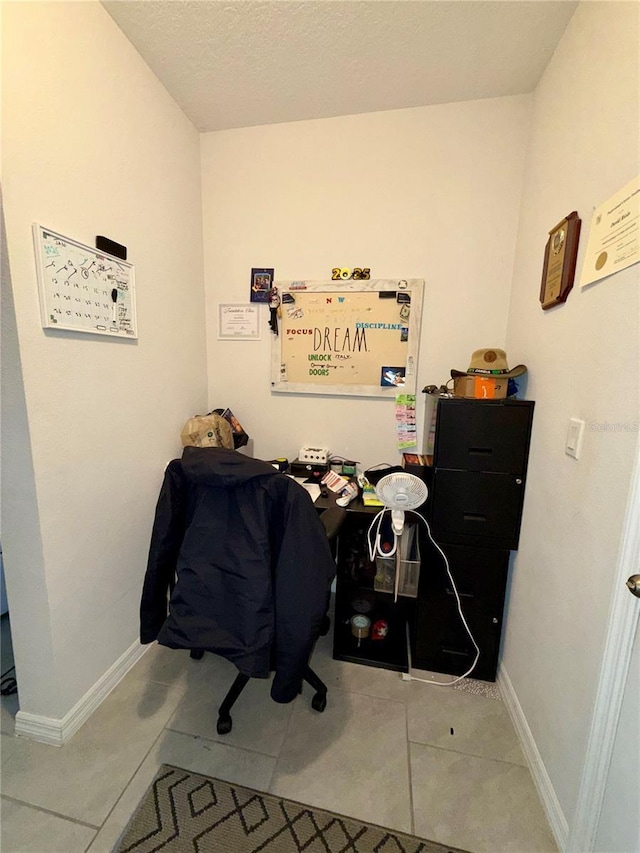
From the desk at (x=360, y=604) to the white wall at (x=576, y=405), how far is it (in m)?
0.50

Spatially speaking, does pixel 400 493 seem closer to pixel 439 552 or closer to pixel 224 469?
pixel 439 552

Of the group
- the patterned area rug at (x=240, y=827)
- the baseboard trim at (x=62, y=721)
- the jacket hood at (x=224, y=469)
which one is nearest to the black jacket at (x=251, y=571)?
the jacket hood at (x=224, y=469)

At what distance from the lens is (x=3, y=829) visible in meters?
0.96

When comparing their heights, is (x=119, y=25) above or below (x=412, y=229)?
above

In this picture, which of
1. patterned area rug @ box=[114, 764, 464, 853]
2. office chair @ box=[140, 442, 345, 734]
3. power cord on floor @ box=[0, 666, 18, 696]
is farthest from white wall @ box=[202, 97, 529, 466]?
power cord on floor @ box=[0, 666, 18, 696]

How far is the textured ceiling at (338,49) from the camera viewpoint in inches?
46.4

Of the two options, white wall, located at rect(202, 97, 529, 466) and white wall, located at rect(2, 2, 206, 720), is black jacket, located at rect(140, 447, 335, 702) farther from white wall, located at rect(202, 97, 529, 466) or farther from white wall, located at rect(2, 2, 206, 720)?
white wall, located at rect(202, 97, 529, 466)

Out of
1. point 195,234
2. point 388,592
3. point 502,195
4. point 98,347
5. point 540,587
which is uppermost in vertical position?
point 502,195

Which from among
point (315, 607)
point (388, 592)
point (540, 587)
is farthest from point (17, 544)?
point (540, 587)

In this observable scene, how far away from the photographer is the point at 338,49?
132 cm

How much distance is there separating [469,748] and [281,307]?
211 cm

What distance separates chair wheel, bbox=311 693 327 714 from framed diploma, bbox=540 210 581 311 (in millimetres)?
1754

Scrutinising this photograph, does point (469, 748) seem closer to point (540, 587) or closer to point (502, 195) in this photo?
point (540, 587)

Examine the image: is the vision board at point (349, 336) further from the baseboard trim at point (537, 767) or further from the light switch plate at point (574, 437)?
the baseboard trim at point (537, 767)
